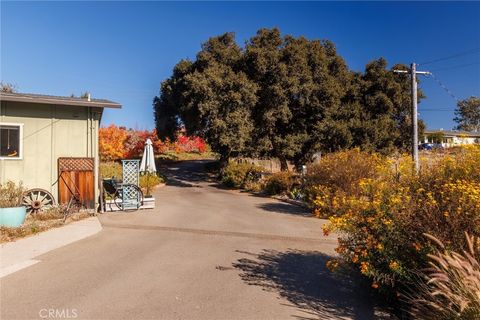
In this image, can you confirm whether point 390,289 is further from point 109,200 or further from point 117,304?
point 109,200

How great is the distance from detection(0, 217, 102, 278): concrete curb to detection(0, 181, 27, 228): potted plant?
2.81 feet

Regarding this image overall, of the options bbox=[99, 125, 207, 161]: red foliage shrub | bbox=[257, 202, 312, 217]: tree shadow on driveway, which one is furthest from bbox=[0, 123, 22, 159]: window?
bbox=[99, 125, 207, 161]: red foliage shrub

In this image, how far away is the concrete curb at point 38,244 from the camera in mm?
6604

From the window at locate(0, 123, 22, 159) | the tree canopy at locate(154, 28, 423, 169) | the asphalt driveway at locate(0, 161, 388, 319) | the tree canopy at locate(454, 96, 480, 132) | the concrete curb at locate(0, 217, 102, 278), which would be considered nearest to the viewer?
the asphalt driveway at locate(0, 161, 388, 319)

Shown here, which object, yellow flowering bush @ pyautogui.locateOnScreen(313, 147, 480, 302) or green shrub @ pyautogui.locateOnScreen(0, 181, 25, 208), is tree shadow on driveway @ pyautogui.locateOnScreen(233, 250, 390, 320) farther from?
green shrub @ pyautogui.locateOnScreen(0, 181, 25, 208)

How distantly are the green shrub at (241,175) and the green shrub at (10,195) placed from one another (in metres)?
12.9

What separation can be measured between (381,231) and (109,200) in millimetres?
10202

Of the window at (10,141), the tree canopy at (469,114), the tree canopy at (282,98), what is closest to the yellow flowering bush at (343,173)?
the tree canopy at (282,98)

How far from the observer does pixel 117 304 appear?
4.87m

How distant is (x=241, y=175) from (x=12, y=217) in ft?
46.6

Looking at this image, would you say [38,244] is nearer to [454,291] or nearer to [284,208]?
[454,291]

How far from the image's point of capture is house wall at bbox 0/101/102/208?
1105 centimetres

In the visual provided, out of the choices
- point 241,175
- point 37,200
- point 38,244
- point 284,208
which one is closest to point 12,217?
point 38,244

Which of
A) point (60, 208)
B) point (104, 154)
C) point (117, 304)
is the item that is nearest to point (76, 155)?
point (60, 208)
